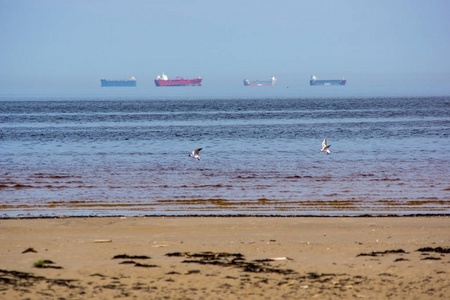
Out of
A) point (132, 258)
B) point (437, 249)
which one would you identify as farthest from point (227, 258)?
point (437, 249)

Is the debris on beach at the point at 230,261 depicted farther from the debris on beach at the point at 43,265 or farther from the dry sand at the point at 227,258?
the debris on beach at the point at 43,265

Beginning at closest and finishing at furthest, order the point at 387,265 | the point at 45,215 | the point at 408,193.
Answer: the point at 387,265 < the point at 45,215 < the point at 408,193

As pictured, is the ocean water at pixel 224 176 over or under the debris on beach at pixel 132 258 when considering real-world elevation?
under

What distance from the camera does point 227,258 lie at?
341 inches

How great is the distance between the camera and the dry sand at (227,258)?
7.06 m

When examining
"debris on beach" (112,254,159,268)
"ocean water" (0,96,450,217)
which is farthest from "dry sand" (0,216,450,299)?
"ocean water" (0,96,450,217)

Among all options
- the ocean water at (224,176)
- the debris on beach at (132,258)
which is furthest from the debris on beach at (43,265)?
the ocean water at (224,176)

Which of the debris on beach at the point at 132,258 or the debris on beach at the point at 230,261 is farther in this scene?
the debris on beach at the point at 132,258

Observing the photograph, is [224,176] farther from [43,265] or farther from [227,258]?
[43,265]

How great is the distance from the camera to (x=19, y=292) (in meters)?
6.66

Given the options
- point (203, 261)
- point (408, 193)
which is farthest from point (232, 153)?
point (203, 261)

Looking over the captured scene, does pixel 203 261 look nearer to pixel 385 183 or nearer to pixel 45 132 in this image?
pixel 385 183

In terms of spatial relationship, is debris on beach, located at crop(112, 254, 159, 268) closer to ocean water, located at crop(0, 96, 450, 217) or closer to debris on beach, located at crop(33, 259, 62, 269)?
debris on beach, located at crop(33, 259, 62, 269)

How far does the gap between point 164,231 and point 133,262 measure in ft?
8.73
